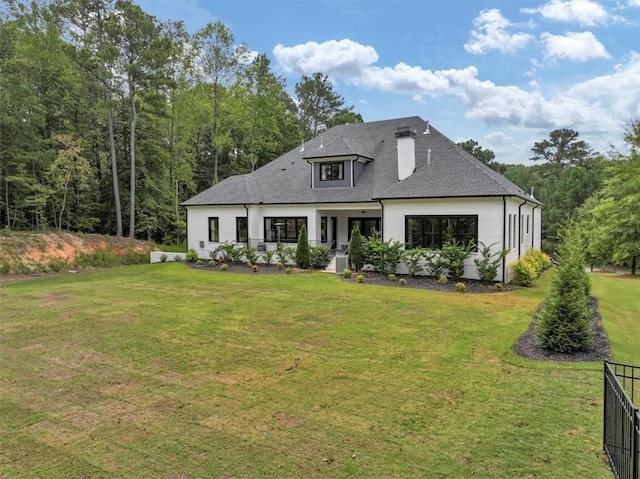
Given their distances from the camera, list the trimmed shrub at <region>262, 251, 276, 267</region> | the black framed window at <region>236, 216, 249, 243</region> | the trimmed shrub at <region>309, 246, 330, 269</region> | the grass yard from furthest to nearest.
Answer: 1. the black framed window at <region>236, 216, 249, 243</region>
2. the trimmed shrub at <region>262, 251, 276, 267</region>
3. the trimmed shrub at <region>309, 246, 330, 269</region>
4. the grass yard

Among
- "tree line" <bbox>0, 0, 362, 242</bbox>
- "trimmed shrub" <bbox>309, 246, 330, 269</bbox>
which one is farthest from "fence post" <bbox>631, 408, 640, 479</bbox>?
"tree line" <bbox>0, 0, 362, 242</bbox>

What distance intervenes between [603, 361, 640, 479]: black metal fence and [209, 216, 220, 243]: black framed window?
64.7ft

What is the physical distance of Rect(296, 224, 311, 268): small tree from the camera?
1847 cm

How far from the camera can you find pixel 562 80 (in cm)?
1766

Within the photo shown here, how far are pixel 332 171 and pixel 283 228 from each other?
3.82 metres

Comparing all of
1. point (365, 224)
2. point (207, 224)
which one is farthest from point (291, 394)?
point (207, 224)

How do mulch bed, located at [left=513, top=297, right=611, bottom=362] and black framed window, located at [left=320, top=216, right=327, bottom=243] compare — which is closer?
mulch bed, located at [left=513, top=297, right=611, bottom=362]

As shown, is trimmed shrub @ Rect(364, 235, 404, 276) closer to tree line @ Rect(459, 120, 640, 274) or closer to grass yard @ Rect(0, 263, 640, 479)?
grass yard @ Rect(0, 263, 640, 479)

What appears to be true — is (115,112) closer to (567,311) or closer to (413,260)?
(413,260)

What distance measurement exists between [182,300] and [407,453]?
9508mm

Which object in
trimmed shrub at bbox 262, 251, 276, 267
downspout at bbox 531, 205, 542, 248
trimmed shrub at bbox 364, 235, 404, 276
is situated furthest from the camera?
downspout at bbox 531, 205, 542, 248

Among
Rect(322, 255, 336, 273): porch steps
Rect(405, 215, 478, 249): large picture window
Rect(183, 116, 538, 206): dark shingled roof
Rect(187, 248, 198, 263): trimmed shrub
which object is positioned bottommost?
Rect(322, 255, 336, 273): porch steps

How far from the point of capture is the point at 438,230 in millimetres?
16062

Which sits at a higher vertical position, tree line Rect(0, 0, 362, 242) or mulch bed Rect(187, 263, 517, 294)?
tree line Rect(0, 0, 362, 242)
